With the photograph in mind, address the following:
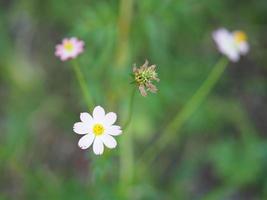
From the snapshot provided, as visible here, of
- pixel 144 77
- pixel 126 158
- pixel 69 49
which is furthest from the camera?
pixel 126 158

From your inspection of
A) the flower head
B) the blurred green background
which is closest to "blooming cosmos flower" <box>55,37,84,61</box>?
the blurred green background

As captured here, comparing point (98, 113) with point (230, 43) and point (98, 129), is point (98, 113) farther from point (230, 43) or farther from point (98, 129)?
point (230, 43)

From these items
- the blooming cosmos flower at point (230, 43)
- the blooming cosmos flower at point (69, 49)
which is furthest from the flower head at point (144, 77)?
the blooming cosmos flower at point (230, 43)

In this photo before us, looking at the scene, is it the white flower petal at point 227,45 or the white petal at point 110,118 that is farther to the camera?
the white flower petal at point 227,45

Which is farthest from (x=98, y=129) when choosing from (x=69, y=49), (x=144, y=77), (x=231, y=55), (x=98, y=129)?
(x=231, y=55)

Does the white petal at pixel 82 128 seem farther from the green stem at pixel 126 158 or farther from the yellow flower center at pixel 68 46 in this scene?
the green stem at pixel 126 158

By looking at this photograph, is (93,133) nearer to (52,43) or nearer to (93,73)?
(93,73)

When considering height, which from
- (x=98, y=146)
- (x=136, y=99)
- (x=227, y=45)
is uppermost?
(x=136, y=99)
